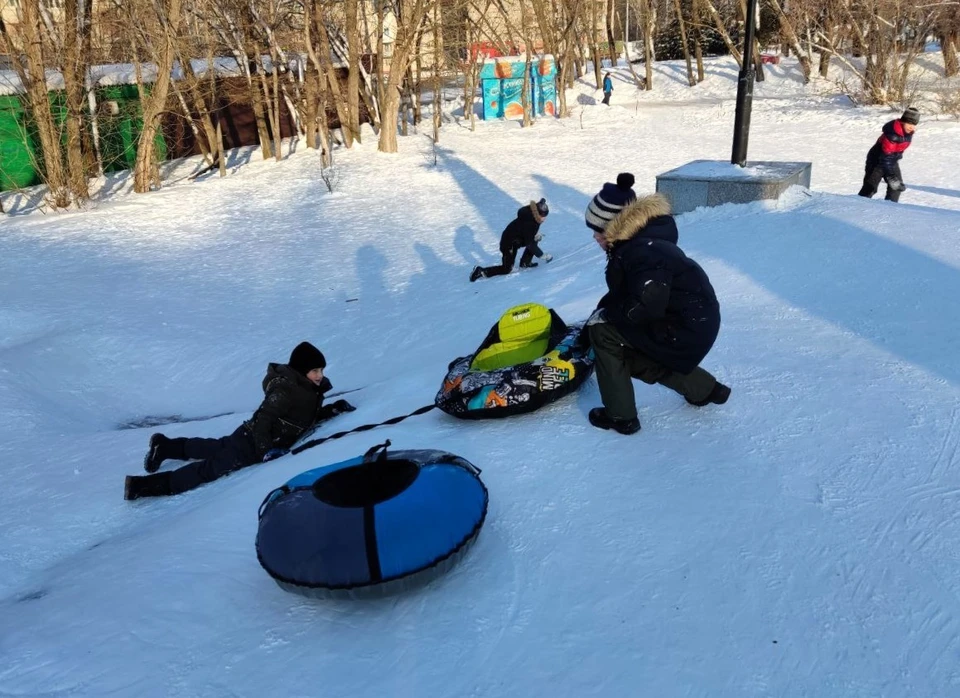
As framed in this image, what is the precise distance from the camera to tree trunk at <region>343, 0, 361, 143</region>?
61.9 ft

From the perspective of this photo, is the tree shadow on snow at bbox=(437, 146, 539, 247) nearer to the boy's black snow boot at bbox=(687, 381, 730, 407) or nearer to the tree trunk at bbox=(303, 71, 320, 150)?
the tree trunk at bbox=(303, 71, 320, 150)

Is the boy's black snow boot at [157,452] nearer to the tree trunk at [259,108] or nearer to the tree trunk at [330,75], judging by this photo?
the tree trunk at [259,108]

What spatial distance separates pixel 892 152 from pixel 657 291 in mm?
8148

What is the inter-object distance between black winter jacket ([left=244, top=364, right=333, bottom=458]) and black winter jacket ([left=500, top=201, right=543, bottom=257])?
509cm

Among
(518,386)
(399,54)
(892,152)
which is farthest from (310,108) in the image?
(518,386)

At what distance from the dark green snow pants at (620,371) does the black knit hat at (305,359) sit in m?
2.10

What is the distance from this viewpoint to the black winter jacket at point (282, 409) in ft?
16.5

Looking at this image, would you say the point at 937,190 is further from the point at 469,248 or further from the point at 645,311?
the point at 645,311

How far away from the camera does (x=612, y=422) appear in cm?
391

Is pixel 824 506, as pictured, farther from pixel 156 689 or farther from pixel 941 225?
pixel 941 225

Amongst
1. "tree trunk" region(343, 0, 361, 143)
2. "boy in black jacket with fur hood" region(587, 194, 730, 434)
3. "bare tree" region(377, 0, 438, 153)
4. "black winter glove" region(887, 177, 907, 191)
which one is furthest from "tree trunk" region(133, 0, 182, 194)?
"boy in black jacket with fur hood" region(587, 194, 730, 434)

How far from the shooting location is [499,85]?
1036 inches

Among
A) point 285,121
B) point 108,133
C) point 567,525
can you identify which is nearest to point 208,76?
point 108,133

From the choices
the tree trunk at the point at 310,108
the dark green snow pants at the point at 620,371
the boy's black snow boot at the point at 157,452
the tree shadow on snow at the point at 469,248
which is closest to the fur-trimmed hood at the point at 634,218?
the dark green snow pants at the point at 620,371
